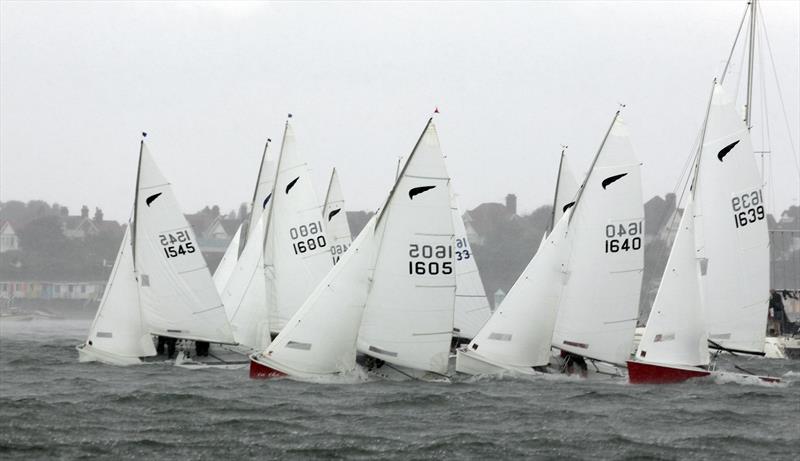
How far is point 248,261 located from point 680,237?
15353mm

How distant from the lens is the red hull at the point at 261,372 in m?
30.8

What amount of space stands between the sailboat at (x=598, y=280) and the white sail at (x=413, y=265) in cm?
388

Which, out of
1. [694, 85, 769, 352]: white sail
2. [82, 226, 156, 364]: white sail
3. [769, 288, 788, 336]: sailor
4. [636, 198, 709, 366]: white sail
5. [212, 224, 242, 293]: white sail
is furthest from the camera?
[769, 288, 788, 336]: sailor

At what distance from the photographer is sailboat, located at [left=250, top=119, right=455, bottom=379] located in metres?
30.9

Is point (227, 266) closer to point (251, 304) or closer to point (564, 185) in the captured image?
point (251, 304)

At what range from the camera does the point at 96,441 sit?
20984mm

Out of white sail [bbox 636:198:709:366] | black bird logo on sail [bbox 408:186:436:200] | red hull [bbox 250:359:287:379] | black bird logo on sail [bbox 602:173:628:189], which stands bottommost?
red hull [bbox 250:359:287:379]

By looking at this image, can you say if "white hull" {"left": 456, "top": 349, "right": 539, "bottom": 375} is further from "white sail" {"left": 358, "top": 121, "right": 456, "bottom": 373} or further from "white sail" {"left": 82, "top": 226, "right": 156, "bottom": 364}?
"white sail" {"left": 82, "top": 226, "right": 156, "bottom": 364}

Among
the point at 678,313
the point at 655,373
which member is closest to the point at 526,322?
the point at 655,373

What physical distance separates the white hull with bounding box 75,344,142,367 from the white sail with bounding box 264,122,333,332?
5.18m

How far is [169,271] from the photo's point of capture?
125 ft

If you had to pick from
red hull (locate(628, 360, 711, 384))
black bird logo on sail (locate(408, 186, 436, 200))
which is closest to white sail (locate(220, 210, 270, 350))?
black bird logo on sail (locate(408, 186, 436, 200))

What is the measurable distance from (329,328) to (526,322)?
20.7 feet

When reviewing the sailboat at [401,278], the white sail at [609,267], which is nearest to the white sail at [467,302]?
the white sail at [609,267]
